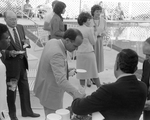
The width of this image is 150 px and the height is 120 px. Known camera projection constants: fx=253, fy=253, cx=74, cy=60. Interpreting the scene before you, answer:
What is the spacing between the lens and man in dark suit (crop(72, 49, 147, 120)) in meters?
1.42

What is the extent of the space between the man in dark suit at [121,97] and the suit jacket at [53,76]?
1.98 feet

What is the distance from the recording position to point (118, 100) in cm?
142

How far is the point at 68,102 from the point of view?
4.05 meters

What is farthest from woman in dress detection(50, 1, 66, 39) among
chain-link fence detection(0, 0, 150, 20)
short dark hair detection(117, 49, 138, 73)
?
chain-link fence detection(0, 0, 150, 20)

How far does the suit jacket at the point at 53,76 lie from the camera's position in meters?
2.14

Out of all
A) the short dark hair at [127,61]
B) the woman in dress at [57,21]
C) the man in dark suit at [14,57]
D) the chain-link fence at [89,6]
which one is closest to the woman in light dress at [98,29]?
the woman in dress at [57,21]

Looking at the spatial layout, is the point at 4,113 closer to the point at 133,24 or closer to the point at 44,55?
the point at 44,55

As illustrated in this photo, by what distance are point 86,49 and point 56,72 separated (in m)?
2.14

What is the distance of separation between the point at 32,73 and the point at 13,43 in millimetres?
1563

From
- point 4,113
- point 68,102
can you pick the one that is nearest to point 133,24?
point 68,102

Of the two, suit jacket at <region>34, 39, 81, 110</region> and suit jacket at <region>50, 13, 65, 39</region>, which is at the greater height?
suit jacket at <region>50, 13, 65, 39</region>

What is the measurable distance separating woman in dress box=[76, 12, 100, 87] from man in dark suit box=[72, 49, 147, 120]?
8.58 ft

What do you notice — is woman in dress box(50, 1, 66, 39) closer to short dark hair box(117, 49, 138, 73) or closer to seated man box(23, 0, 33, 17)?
short dark hair box(117, 49, 138, 73)

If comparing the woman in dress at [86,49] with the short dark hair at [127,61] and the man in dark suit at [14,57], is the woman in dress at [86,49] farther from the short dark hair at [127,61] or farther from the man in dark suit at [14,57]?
the short dark hair at [127,61]
